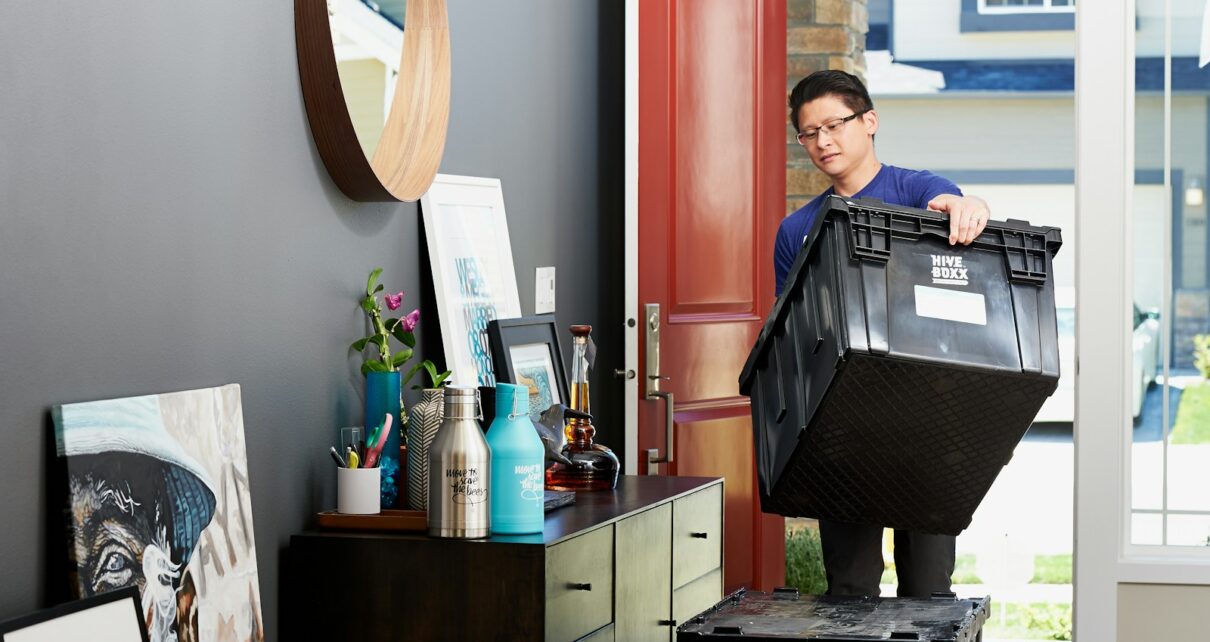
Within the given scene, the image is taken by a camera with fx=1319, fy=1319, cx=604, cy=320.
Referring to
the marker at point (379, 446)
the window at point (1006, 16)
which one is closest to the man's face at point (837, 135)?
the marker at point (379, 446)

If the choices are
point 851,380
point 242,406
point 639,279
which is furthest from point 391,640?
point 639,279

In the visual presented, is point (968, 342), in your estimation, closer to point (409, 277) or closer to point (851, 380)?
point (851, 380)

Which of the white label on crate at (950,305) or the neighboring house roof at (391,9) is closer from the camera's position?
the white label on crate at (950,305)

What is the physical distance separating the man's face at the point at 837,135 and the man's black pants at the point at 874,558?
75cm

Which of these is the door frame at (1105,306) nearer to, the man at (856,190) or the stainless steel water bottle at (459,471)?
the man at (856,190)

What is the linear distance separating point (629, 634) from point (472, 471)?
0.60 meters

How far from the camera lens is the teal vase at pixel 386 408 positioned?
6.93ft

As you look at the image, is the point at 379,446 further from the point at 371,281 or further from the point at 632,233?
the point at 632,233

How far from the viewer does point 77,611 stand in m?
1.31

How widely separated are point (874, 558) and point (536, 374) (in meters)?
0.79

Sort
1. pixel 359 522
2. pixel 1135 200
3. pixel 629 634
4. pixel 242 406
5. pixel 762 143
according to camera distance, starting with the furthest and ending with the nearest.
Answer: pixel 762 143 < pixel 1135 200 < pixel 629 634 < pixel 359 522 < pixel 242 406

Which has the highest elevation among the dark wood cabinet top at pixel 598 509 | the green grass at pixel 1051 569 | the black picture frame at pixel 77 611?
the black picture frame at pixel 77 611

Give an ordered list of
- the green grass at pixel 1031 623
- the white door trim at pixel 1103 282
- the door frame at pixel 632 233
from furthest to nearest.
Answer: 1. the green grass at pixel 1031 623
2. the door frame at pixel 632 233
3. the white door trim at pixel 1103 282

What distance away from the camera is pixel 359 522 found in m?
1.98
